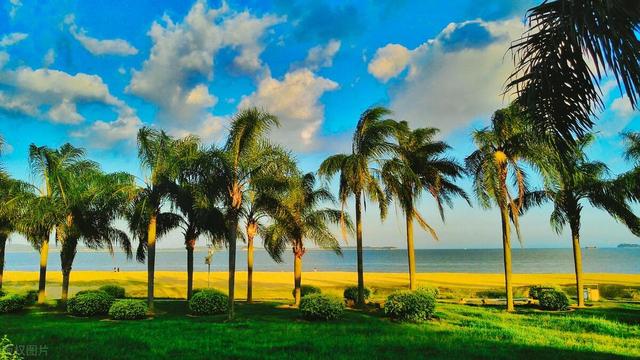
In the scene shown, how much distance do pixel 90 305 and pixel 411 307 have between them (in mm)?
14276

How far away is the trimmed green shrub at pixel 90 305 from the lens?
1983 centimetres

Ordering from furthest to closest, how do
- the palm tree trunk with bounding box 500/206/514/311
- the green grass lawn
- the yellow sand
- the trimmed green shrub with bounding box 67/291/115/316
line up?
1. the yellow sand
2. the palm tree trunk with bounding box 500/206/514/311
3. the trimmed green shrub with bounding box 67/291/115/316
4. the green grass lawn

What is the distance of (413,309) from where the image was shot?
18.1m

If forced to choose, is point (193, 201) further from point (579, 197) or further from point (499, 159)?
point (579, 197)

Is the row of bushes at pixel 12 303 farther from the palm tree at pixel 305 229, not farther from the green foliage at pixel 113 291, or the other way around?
the palm tree at pixel 305 229

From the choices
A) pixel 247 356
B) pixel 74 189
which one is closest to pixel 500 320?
pixel 247 356

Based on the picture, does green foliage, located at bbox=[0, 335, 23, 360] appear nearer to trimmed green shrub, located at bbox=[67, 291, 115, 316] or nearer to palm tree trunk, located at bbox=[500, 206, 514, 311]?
trimmed green shrub, located at bbox=[67, 291, 115, 316]

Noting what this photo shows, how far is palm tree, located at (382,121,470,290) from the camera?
2267 centimetres

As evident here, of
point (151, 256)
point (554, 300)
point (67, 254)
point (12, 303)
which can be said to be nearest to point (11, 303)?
point (12, 303)

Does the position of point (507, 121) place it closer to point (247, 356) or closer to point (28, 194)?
point (247, 356)

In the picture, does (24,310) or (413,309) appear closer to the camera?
(413,309)

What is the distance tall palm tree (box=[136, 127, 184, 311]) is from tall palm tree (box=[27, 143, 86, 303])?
4.82m

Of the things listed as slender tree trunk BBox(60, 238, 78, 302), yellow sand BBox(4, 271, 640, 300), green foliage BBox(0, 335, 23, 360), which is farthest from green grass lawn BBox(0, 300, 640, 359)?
yellow sand BBox(4, 271, 640, 300)

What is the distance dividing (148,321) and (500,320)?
596 inches
